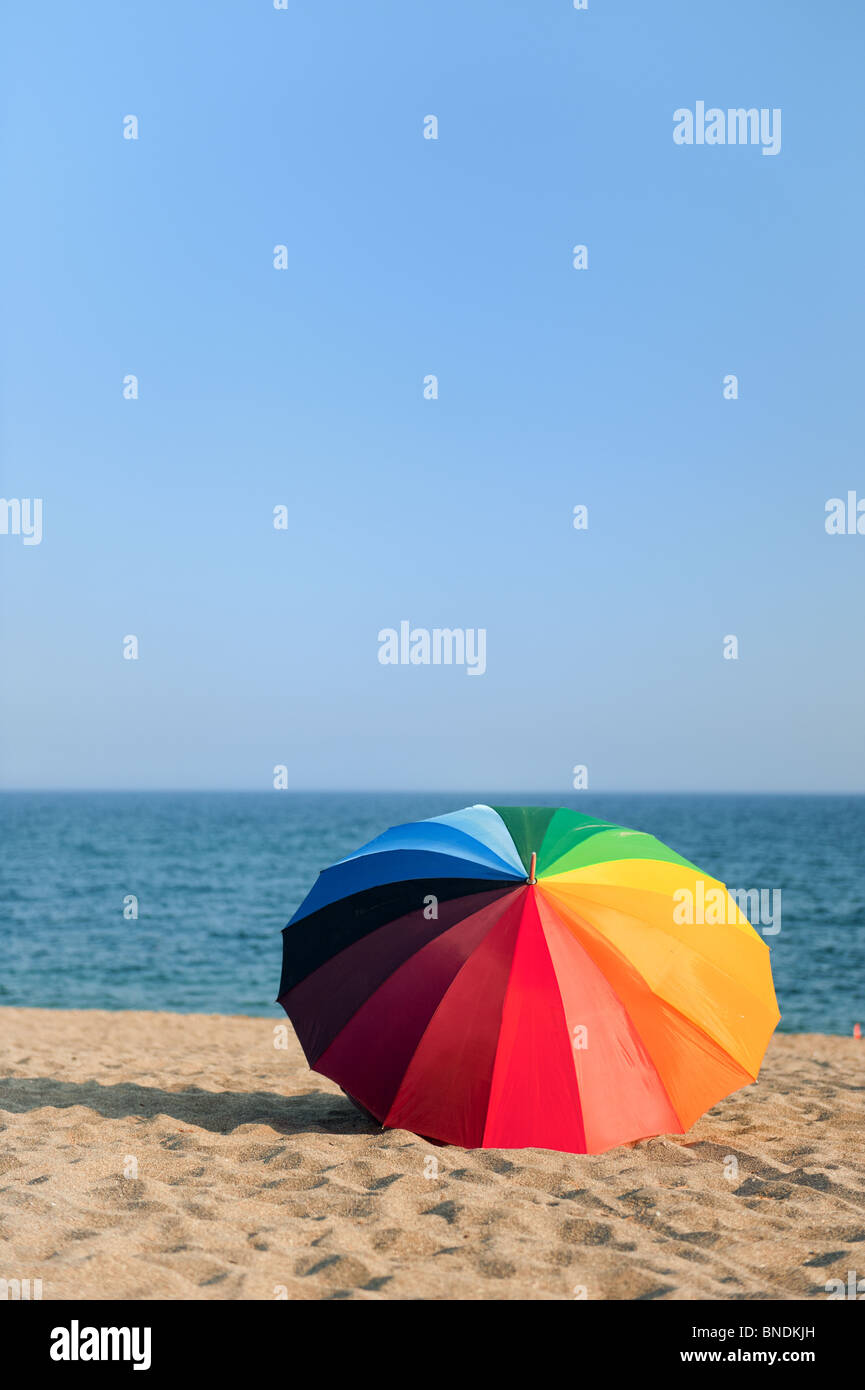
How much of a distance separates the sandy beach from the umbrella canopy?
0.95ft

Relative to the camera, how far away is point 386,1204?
430 cm

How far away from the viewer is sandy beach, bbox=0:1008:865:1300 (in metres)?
3.56

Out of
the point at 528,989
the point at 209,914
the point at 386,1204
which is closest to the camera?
the point at 386,1204

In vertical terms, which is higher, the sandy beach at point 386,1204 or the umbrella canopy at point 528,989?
the umbrella canopy at point 528,989

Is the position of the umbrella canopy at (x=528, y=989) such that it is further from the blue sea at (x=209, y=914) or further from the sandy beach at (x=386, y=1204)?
the blue sea at (x=209, y=914)

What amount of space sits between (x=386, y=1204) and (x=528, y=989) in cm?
125

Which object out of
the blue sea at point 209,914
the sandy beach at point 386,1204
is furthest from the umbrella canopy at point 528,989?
the blue sea at point 209,914

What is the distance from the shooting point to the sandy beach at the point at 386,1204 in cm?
356

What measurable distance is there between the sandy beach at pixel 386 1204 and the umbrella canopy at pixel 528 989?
0.95 feet

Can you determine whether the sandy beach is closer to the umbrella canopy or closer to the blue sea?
the umbrella canopy

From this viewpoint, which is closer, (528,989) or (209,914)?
(528,989)

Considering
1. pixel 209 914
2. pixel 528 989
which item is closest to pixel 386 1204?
pixel 528 989

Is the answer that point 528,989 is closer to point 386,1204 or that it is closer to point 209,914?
point 386,1204

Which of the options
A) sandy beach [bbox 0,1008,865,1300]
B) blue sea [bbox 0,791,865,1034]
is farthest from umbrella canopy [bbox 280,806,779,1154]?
blue sea [bbox 0,791,865,1034]
